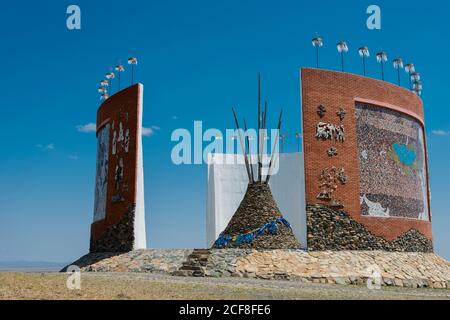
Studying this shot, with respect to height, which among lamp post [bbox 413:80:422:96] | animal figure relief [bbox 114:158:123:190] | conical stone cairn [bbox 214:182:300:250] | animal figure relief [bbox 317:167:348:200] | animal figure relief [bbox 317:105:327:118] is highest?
lamp post [bbox 413:80:422:96]

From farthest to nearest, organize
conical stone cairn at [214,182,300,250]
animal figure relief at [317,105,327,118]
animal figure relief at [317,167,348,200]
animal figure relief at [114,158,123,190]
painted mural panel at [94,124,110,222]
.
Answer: painted mural panel at [94,124,110,222]
animal figure relief at [114,158,123,190]
animal figure relief at [317,105,327,118]
animal figure relief at [317,167,348,200]
conical stone cairn at [214,182,300,250]

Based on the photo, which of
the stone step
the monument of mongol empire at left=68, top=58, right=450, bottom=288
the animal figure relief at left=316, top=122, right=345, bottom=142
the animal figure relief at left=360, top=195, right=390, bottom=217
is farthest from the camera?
the animal figure relief at left=360, top=195, right=390, bottom=217

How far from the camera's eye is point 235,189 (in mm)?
31797

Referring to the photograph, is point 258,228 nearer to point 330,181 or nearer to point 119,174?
point 330,181

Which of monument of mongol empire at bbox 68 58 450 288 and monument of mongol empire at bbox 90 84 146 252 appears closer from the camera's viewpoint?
monument of mongol empire at bbox 68 58 450 288

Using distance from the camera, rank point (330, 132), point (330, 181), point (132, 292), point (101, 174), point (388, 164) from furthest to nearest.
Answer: point (101, 174) < point (388, 164) < point (330, 132) < point (330, 181) < point (132, 292)

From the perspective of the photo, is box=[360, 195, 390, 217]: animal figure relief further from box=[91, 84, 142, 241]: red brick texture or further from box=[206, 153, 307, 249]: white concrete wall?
box=[91, 84, 142, 241]: red brick texture

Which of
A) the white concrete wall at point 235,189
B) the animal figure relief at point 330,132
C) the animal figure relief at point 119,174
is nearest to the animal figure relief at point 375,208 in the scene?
the animal figure relief at point 330,132

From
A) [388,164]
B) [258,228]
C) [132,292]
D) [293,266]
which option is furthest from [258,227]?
[132,292]

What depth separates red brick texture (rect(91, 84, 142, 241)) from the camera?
24.9 meters

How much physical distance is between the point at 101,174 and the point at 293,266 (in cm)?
1370

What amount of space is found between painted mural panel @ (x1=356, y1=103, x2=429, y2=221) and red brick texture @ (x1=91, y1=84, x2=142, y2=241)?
10.6 metres

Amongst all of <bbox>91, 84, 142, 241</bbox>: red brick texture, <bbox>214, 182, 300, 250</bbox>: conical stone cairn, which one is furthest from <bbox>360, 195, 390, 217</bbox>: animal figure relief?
<bbox>91, 84, 142, 241</bbox>: red brick texture
